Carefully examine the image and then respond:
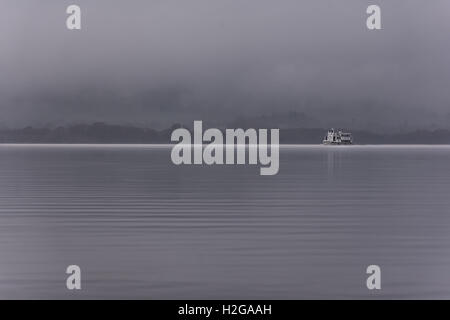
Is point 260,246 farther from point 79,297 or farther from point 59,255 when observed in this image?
point 79,297

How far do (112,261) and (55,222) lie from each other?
1234cm

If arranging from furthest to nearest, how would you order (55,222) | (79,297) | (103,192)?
(103,192), (55,222), (79,297)

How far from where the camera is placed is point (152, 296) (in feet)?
66.8

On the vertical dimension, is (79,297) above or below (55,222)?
below

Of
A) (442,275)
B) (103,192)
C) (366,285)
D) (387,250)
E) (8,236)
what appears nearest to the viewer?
(366,285)

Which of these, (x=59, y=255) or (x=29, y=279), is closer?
(x=29, y=279)

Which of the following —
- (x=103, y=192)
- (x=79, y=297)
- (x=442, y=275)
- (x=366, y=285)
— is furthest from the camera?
(x=103, y=192)

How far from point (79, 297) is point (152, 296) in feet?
5.62

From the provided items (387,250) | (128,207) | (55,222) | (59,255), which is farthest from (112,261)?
(128,207)

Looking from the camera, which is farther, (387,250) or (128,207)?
(128,207)

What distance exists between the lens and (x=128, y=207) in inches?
1777
